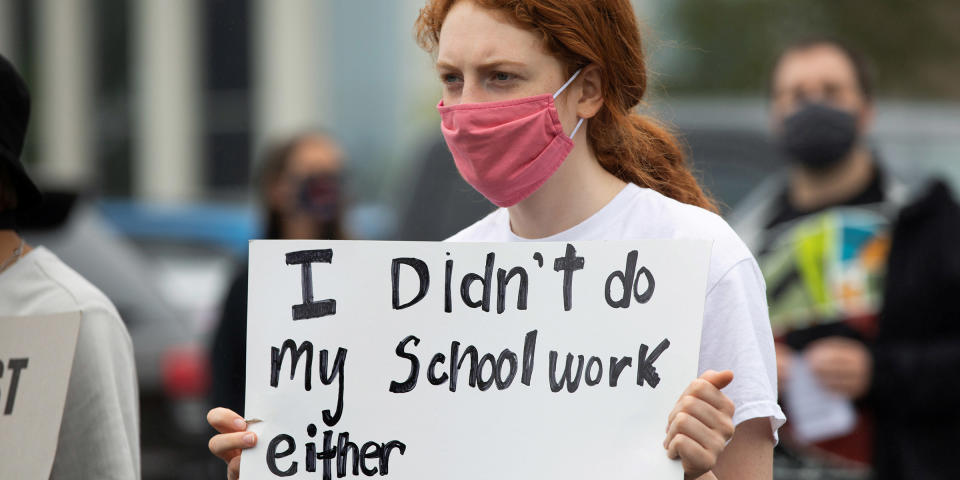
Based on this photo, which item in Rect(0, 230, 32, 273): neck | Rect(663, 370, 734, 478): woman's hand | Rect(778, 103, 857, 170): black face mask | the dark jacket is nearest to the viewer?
Rect(663, 370, 734, 478): woman's hand

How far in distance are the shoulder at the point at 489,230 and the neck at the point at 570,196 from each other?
112 millimetres

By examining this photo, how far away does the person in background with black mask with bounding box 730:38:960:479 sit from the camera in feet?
13.6

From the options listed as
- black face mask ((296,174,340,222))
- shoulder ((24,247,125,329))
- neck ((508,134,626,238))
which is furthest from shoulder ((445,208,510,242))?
black face mask ((296,174,340,222))

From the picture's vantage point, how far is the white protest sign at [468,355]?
229cm

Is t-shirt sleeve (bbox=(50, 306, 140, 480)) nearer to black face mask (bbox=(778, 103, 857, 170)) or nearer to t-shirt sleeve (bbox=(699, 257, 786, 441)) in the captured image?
t-shirt sleeve (bbox=(699, 257, 786, 441))

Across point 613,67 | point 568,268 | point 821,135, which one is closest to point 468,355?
point 568,268

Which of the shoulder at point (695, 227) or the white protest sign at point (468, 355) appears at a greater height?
the shoulder at point (695, 227)

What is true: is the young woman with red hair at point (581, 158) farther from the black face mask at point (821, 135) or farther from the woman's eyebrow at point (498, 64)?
the black face mask at point (821, 135)

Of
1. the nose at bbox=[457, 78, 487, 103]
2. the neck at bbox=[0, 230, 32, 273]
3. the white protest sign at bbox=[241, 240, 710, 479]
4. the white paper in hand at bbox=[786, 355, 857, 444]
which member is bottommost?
the white paper in hand at bbox=[786, 355, 857, 444]

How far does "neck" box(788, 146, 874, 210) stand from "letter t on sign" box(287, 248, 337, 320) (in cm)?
244

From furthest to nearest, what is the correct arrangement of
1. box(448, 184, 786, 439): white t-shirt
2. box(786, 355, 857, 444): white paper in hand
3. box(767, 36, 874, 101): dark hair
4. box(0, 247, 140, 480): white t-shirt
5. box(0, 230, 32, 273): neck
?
box(767, 36, 874, 101): dark hair < box(786, 355, 857, 444): white paper in hand < box(0, 230, 32, 273): neck < box(0, 247, 140, 480): white t-shirt < box(448, 184, 786, 439): white t-shirt

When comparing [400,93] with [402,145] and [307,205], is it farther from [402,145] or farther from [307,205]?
[307,205]

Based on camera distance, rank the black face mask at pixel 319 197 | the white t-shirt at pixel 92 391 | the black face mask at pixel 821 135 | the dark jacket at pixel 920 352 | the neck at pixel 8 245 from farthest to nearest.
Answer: the black face mask at pixel 319 197 < the black face mask at pixel 821 135 < the dark jacket at pixel 920 352 < the neck at pixel 8 245 < the white t-shirt at pixel 92 391

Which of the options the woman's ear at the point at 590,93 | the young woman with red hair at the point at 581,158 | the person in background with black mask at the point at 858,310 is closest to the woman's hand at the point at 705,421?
the young woman with red hair at the point at 581,158
